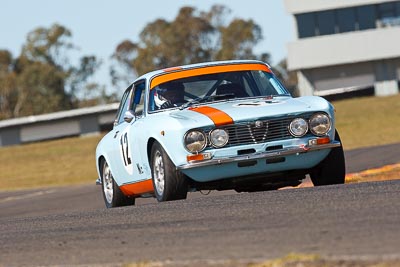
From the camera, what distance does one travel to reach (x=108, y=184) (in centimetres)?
1459

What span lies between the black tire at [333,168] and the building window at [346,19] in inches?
2091

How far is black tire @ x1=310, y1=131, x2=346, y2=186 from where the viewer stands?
12320 mm

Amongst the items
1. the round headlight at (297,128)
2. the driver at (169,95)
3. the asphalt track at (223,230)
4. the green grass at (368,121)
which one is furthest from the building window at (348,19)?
the asphalt track at (223,230)

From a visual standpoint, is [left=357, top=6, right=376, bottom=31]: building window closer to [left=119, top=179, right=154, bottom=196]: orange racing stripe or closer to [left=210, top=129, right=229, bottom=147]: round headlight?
[left=119, top=179, right=154, bottom=196]: orange racing stripe

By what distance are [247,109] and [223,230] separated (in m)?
3.78

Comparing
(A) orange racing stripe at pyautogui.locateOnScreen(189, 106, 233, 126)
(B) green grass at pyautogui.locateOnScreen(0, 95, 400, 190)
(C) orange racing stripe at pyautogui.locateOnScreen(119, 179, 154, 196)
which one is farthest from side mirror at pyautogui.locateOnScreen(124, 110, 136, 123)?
(B) green grass at pyautogui.locateOnScreen(0, 95, 400, 190)

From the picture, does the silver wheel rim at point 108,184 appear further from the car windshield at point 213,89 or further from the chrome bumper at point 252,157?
the chrome bumper at point 252,157

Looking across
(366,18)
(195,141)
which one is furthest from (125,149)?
(366,18)

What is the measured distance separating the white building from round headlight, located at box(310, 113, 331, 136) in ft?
170

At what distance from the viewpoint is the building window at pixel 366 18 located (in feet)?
213

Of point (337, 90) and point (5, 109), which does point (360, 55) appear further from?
point (5, 109)

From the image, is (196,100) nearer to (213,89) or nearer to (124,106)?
(213,89)

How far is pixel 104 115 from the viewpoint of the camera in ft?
229

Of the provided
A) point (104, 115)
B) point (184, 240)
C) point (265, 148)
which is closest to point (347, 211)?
point (184, 240)
